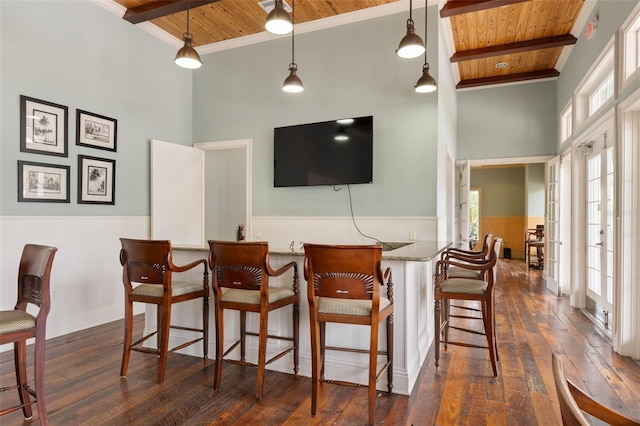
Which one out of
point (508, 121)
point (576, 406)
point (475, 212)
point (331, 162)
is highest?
point (508, 121)

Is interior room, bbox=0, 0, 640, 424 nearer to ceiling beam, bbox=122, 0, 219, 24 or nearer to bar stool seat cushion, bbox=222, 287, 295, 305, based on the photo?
ceiling beam, bbox=122, 0, 219, 24

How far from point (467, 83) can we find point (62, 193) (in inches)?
243

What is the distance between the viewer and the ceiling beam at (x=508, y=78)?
19.9 ft

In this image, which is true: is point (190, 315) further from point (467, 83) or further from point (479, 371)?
point (467, 83)

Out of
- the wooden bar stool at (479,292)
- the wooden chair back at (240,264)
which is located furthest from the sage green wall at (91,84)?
the wooden bar stool at (479,292)

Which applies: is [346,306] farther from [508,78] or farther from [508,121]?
[508,78]

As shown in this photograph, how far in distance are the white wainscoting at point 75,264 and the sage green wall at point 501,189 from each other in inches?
392

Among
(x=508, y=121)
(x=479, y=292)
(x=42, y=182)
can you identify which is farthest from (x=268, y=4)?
(x=508, y=121)

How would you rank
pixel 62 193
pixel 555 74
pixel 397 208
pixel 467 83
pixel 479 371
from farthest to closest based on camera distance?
pixel 467 83, pixel 555 74, pixel 397 208, pixel 62 193, pixel 479 371

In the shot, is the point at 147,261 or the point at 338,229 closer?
the point at 147,261

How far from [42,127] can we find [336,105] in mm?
3165

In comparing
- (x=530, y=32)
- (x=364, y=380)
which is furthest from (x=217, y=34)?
(x=364, y=380)

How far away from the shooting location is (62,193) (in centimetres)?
380

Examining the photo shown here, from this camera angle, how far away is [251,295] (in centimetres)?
248
